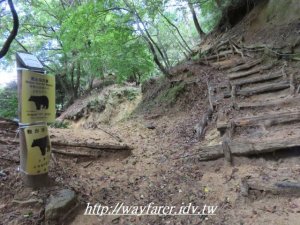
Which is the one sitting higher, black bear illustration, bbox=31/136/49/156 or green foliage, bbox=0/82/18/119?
green foliage, bbox=0/82/18/119

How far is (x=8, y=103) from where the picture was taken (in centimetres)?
1398

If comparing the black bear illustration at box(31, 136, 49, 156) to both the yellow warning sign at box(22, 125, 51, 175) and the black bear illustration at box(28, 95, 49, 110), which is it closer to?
the yellow warning sign at box(22, 125, 51, 175)

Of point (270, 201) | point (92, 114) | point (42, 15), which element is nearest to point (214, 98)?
point (270, 201)

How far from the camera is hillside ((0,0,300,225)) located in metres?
3.49

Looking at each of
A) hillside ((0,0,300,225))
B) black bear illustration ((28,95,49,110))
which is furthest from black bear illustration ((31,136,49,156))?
hillside ((0,0,300,225))

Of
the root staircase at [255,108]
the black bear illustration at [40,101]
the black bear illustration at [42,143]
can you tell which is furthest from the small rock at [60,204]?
the root staircase at [255,108]

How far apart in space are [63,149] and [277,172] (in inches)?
147

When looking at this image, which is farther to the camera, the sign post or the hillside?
the sign post

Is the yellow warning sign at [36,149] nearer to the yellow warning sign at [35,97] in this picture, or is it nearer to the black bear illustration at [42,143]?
the black bear illustration at [42,143]

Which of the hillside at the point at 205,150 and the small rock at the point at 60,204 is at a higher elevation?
the hillside at the point at 205,150

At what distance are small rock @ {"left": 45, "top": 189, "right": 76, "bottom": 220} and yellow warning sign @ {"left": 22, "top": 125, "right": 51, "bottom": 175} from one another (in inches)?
17.3

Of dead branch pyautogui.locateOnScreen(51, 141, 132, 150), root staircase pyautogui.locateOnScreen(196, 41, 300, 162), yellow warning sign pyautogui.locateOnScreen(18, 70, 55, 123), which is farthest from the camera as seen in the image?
dead branch pyautogui.locateOnScreen(51, 141, 132, 150)

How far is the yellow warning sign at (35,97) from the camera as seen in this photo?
12.0ft

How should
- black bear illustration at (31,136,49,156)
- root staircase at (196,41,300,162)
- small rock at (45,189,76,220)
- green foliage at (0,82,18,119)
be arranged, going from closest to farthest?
small rock at (45,189,76,220), black bear illustration at (31,136,49,156), root staircase at (196,41,300,162), green foliage at (0,82,18,119)
